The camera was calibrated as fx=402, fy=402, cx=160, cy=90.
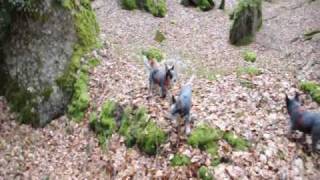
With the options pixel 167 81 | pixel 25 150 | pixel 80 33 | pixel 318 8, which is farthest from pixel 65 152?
pixel 318 8

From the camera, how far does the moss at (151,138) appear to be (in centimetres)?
805

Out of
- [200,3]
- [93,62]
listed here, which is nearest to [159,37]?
[93,62]

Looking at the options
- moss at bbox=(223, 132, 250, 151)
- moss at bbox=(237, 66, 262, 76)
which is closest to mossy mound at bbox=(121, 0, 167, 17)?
moss at bbox=(237, 66, 262, 76)

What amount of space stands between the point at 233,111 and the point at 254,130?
762mm

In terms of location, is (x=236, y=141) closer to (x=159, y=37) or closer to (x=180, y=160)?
(x=180, y=160)

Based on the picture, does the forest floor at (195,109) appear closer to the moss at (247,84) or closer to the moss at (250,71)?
the moss at (247,84)

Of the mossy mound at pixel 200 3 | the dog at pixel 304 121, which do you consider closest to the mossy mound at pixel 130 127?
the dog at pixel 304 121

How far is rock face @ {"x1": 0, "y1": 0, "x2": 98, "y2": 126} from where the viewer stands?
10.5 m

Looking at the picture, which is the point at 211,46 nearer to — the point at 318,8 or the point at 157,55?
the point at 157,55

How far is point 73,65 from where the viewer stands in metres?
11.0

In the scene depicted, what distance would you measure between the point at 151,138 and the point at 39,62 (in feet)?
14.1

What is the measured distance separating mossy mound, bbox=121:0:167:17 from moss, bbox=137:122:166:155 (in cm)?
899

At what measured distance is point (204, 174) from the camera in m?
7.09

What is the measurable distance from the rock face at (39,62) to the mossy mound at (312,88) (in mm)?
5825
